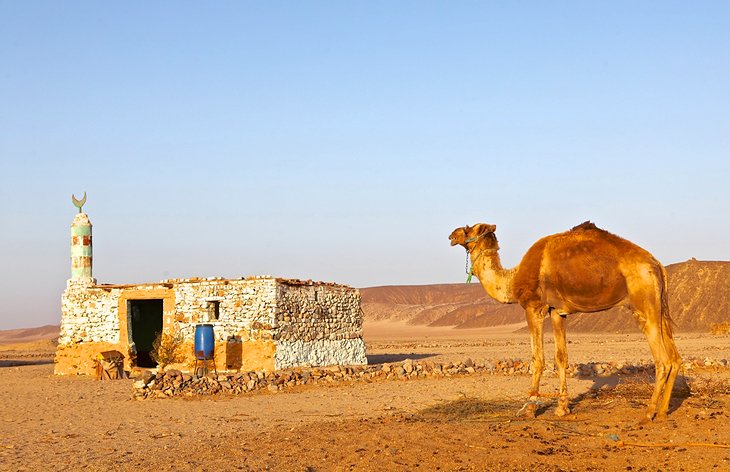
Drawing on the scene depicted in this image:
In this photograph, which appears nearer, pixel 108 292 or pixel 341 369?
pixel 341 369

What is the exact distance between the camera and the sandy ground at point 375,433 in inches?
378

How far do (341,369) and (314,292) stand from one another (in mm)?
4484

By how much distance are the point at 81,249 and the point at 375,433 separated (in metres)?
20.9

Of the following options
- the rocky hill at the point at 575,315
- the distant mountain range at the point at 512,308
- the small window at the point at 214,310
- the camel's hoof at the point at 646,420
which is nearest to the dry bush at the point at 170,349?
the small window at the point at 214,310

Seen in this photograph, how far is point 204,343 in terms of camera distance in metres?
23.4

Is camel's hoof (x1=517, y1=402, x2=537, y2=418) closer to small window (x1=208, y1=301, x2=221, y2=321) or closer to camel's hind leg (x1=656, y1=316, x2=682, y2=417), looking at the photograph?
camel's hind leg (x1=656, y1=316, x2=682, y2=417)

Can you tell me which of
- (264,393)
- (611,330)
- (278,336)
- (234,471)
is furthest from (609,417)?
(611,330)

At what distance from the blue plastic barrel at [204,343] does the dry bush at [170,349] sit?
2.41 meters

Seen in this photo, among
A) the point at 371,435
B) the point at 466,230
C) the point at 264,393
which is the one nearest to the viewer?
the point at 371,435

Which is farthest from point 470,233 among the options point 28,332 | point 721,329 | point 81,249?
point 28,332

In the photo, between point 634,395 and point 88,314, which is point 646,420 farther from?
point 88,314

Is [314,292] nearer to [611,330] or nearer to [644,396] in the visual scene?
[644,396]

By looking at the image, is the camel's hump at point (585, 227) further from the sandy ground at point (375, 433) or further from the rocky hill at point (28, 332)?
the rocky hill at point (28, 332)

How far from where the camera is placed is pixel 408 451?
33.0 feet
